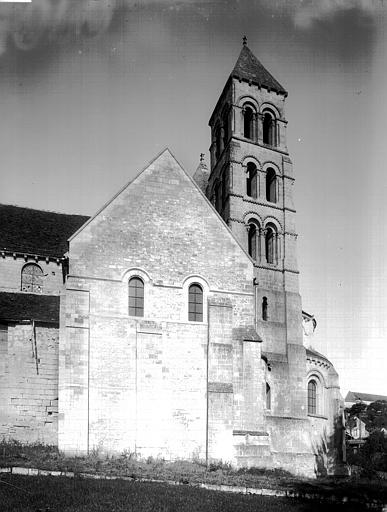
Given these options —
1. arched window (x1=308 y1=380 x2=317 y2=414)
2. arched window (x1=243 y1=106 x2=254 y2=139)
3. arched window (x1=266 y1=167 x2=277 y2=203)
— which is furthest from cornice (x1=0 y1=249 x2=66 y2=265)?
arched window (x1=308 y1=380 x2=317 y2=414)

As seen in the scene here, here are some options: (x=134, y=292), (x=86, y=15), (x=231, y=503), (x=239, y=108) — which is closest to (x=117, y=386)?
(x=134, y=292)

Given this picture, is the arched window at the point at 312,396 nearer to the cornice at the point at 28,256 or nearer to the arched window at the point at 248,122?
the arched window at the point at 248,122

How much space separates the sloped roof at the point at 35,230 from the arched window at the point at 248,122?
1102cm

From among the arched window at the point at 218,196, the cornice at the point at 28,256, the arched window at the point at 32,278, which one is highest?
the arched window at the point at 218,196

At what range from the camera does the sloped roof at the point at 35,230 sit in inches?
1314

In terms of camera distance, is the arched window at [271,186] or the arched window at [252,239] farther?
the arched window at [271,186]

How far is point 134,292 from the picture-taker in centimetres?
2752

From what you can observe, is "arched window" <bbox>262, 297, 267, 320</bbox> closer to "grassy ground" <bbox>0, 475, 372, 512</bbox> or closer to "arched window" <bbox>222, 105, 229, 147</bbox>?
"arched window" <bbox>222, 105, 229, 147</bbox>

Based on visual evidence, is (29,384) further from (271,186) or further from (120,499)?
(271,186)

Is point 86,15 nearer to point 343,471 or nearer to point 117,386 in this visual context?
point 117,386

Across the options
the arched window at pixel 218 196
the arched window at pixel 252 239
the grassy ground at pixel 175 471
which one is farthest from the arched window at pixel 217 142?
the grassy ground at pixel 175 471

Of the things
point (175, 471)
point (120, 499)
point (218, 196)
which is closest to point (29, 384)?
point (175, 471)

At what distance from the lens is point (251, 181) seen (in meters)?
38.2

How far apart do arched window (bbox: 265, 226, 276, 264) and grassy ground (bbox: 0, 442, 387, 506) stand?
13.8 m
